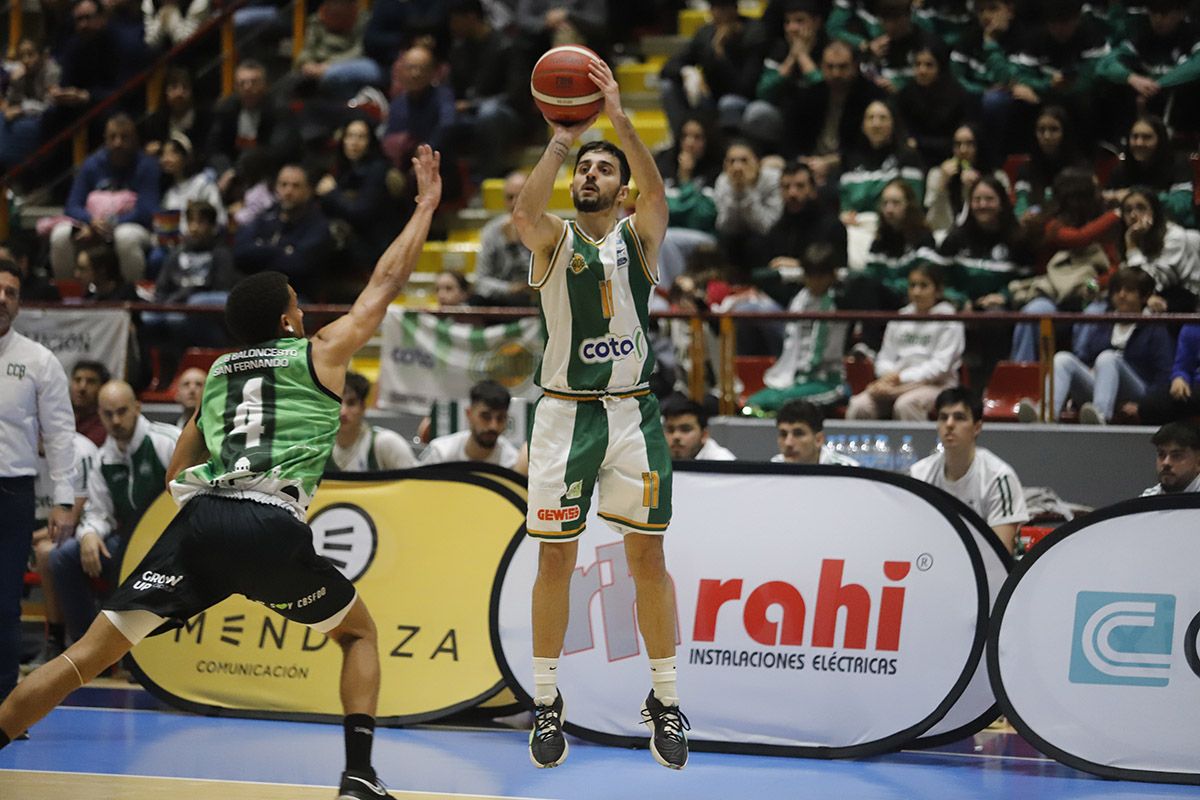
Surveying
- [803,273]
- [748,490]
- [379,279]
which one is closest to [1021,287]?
[803,273]

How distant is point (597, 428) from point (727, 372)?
11.7 ft

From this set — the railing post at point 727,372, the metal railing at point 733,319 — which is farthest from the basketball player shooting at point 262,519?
the railing post at point 727,372

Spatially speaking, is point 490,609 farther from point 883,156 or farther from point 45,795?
point 883,156

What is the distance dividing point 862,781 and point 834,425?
10.4ft

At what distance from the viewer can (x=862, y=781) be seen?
6562 mm

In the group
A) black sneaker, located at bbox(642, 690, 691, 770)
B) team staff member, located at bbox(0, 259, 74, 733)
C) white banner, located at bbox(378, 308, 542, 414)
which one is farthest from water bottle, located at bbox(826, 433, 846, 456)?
team staff member, located at bbox(0, 259, 74, 733)

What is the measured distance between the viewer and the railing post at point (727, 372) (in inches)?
376

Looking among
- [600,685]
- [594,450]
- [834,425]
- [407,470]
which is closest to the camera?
[594,450]

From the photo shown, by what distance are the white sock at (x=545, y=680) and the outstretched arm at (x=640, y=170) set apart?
63.9 inches

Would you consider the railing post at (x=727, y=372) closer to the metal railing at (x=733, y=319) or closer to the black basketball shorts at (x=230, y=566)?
the metal railing at (x=733, y=319)

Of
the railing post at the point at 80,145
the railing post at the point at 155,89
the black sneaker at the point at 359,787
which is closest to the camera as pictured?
the black sneaker at the point at 359,787

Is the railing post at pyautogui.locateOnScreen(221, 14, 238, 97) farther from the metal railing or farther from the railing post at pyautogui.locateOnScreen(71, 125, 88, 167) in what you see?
the metal railing

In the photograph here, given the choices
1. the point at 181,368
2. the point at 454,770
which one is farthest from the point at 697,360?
the point at 181,368

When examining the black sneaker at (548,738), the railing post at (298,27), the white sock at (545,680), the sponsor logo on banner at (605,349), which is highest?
the railing post at (298,27)
